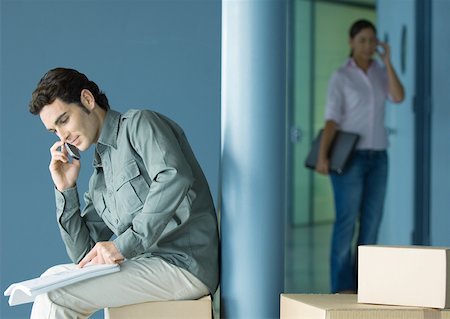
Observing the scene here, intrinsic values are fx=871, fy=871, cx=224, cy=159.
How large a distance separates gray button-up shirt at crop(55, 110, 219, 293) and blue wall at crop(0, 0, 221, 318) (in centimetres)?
71

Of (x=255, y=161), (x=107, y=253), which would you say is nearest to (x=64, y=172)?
(x=107, y=253)

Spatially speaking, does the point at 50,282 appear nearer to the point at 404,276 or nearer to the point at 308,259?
the point at 404,276

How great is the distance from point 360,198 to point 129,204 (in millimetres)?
2280

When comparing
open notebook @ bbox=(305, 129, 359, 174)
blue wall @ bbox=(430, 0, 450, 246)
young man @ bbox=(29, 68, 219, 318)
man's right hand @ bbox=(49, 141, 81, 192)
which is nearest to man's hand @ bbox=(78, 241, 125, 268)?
young man @ bbox=(29, 68, 219, 318)

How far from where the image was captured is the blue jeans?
15.8 ft

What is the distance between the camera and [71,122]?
280cm

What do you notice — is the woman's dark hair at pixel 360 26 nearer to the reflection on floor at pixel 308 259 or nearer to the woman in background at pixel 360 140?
the woman in background at pixel 360 140

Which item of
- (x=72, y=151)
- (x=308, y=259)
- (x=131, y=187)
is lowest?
(x=308, y=259)

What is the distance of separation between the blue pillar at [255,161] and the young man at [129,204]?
9cm

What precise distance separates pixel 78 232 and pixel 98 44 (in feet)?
3.36

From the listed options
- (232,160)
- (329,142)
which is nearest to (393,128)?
(329,142)

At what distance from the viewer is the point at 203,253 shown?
2.85 metres

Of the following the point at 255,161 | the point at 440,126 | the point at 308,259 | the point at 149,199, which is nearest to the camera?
the point at 149,199

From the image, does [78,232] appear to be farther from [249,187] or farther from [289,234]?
[289,234]
